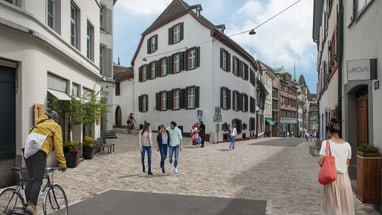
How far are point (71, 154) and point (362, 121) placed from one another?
30.6 feet

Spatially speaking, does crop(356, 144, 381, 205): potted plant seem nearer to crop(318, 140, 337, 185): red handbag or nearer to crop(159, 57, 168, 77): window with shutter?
crop(318, 140, 337, 185): red handbag

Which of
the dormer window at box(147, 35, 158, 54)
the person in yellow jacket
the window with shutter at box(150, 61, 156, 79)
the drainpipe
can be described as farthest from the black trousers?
the dormer window at box(147, 35, 158, 54)

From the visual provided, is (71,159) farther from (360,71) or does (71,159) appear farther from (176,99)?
(176,99)

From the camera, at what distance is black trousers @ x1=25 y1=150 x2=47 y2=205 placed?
543 centimetres

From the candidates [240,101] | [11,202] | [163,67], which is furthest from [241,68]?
[11,202]

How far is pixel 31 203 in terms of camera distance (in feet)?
17.5

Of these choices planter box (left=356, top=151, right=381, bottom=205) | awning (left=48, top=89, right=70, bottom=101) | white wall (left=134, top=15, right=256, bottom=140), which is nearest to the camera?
planter box (left=356, top=151, right=381, bottom=205)

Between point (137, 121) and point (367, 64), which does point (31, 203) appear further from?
point (137, 121)

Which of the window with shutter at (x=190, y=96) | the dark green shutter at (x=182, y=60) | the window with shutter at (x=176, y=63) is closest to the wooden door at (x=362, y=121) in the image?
the window with shutter at (x=190, y=96)

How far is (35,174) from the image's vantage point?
5500 millimetres

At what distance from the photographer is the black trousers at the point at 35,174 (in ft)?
17.8

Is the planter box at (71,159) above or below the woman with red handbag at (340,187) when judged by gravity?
below

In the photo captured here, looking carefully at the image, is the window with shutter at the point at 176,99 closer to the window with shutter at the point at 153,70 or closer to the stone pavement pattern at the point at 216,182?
the window with shutter at the point at 153,70

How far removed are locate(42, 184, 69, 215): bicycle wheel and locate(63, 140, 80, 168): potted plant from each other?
23.2 feet
